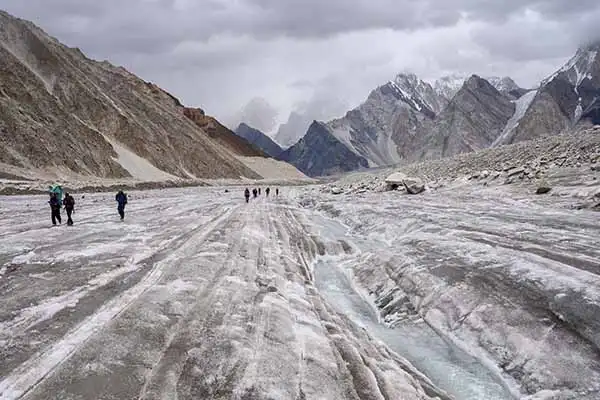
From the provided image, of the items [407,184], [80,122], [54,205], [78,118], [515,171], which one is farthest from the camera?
[78,118]

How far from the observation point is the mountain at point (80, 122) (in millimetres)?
79812

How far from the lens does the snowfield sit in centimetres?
727

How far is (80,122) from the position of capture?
319 ft

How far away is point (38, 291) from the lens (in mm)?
10555

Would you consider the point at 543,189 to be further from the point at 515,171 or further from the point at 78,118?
the point at 78,118

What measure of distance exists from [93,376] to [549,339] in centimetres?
788

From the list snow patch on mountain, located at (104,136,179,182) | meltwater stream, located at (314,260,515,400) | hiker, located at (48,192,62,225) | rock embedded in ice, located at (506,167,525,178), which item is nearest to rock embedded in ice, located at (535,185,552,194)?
rock embedded in ice, located at (506,167,525,178)

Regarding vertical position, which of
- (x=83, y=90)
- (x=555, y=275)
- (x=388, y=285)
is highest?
(x=83, y=90)

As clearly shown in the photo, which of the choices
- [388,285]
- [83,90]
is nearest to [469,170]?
[388,285]

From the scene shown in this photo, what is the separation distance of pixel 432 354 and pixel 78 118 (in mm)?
104827

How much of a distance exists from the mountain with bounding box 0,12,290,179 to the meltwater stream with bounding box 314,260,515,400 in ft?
233

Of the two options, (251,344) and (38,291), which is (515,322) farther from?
(38,291)

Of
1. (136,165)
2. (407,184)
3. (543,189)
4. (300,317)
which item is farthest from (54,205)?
(136,165)

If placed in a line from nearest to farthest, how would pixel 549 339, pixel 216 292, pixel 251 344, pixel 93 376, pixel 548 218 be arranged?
pixel 93 376 → pixel 251 344 → pixel 549 339 → pixel 216 292 → pixel 548 218
